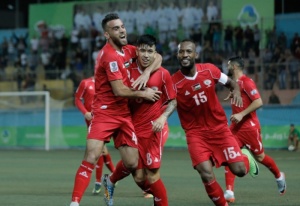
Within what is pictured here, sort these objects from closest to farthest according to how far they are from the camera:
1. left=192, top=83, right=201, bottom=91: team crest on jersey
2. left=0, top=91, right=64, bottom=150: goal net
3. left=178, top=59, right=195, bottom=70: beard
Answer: left=178, top=59, right=195, bottom=70: beard < left=192, top=83, right=201, bottom=91: team crest on jersey < left=0, top=91, right=64, bottom=150: goal net

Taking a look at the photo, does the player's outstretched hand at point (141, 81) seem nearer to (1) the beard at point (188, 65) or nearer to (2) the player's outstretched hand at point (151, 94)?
(2) the player's outstretched hand at point (151, 94)

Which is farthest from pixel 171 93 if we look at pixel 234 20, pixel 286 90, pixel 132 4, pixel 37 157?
pixel 132 4

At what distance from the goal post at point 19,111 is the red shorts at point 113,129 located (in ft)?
74.8

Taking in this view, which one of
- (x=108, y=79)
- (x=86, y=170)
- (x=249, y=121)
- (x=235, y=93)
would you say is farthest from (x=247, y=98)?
(x=86, y=170)

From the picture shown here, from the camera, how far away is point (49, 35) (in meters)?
37.8

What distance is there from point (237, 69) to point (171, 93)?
3393mm

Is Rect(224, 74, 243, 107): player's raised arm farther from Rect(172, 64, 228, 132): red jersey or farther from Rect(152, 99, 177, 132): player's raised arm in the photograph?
Rect(152, 99, 177, 132): player's raised arm

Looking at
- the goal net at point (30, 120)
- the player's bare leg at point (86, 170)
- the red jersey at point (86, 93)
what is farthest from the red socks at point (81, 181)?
the goal net at point (30, 120)

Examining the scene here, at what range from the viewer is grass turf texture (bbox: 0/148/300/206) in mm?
12078

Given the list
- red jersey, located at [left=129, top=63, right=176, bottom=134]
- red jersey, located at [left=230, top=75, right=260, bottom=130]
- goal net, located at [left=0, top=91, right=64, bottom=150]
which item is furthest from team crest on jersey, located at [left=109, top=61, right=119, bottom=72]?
goal net, located at [left=0, top=91, right=64, bottom=150]

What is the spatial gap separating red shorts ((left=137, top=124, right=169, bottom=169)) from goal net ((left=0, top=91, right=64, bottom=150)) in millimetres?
22269

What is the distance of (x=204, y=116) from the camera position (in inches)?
419

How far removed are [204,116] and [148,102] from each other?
2.84 feet

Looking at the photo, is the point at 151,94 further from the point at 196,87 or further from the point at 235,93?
the point at 235,93
